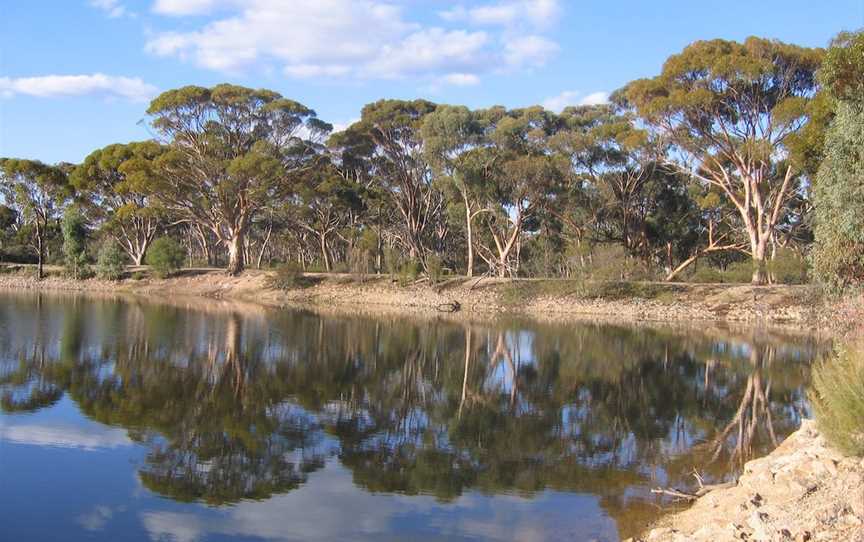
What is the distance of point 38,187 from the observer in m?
63.3

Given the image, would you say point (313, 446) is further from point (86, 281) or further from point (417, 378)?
point (86, 281)

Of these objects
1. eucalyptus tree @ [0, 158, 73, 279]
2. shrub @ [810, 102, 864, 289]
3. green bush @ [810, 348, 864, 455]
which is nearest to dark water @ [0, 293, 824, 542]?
green bush @ [810, 348, 864, 455]

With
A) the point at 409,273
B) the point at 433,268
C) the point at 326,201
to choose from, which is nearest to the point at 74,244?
the point at 326,201

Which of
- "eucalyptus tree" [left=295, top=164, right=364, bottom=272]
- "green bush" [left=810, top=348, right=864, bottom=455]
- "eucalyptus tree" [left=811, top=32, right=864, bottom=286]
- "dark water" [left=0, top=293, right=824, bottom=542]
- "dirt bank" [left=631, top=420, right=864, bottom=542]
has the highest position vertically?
"eucalyptus tree" [left=295, top=164, right=364, bottom=272]

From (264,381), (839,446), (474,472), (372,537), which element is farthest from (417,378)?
(839,446)

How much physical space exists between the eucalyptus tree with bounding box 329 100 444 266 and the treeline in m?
0.13

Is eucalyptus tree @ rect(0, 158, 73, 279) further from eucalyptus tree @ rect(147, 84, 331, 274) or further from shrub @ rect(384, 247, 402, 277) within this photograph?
shrub @ rect(384, 247, 402, 277)

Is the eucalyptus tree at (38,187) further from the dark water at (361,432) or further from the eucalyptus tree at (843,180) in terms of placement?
the eucalyptus tree at (843,180)

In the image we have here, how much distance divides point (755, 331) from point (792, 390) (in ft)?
53.3

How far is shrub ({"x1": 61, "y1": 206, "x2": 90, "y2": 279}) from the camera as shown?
60.0 m

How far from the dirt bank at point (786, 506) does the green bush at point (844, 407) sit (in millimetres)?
215

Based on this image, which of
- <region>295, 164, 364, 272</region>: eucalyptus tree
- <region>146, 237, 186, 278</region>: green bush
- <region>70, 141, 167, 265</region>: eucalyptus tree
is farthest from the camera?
<region>146, 237, 186, 278</region>: green bush

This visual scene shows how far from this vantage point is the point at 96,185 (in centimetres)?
6291

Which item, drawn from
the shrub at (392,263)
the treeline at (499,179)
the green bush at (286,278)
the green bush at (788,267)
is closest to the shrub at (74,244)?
the treeline at (499,179)
